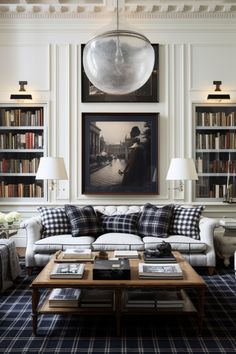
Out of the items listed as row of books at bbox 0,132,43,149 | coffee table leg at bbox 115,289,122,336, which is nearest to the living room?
row of books at bbox 0,132,43,149

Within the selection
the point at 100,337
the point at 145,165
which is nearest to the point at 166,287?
the point at 100,337

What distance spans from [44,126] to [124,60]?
305 cm

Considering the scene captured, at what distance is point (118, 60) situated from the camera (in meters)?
2.65

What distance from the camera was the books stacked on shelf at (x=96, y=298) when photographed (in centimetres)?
290

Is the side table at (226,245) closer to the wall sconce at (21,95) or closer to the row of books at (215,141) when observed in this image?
the row of books at (215,141)

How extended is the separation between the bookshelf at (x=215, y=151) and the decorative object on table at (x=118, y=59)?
2923mm

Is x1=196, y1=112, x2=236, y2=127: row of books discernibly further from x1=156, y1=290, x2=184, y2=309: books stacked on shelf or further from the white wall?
x1=156, y1=290, x2=184, y2=309: books stacked on shelf

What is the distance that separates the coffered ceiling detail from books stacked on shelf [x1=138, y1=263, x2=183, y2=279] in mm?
3790

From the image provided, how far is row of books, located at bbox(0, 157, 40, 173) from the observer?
5539 millimetres

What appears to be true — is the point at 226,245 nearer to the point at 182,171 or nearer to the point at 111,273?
the point at 182,171

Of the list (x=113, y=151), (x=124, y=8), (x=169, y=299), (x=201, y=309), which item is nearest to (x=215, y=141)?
(x=113, y=151)

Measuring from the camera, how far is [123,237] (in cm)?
434

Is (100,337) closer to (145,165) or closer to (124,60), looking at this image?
(124,60)

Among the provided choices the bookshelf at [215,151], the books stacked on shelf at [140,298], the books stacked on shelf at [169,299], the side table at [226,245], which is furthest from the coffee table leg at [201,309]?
Answer: the bookshelf at [215,151]
